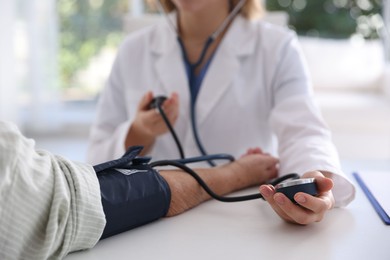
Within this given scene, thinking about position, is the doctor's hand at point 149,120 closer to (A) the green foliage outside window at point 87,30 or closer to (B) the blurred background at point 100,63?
(B) the blurred background at point 100,63

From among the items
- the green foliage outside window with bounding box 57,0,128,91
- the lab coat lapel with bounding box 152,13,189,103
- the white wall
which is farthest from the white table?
the green foliage outside window with bounding box 57,0,128,91

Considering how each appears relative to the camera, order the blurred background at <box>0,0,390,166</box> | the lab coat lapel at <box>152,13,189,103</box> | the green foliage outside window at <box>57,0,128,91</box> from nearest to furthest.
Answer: the lab coat lapel at <box>152,13,189,103</box> < the blurred background at <box>0,0,390,166</box> < the green foliage outside window at <box>57,0,128,91</box>

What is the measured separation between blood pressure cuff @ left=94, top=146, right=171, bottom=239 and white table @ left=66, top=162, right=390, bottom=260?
1 centimetres

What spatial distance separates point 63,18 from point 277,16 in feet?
6.62

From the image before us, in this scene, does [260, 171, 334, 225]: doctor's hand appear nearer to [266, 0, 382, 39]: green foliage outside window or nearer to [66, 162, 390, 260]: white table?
[66, 162, 390, 260]: white table

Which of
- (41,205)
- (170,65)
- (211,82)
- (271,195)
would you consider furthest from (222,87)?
(41,205)

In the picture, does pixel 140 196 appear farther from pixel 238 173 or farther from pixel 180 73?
pixel 180 73

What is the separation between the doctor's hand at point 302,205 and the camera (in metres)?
0.65

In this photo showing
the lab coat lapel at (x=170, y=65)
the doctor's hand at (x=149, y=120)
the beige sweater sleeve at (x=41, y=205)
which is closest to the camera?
the beige sweater sleeve at (x=41, y=205)

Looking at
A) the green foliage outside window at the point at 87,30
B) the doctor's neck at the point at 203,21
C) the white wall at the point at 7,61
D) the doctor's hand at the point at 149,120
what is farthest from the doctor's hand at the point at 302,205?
the green foliage outside window at the point at 87,30

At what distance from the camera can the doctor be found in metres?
1.12

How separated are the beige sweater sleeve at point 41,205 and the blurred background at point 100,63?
6.19 ft

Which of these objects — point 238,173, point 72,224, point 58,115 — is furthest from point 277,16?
point 58,115

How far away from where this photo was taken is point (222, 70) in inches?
47.8
